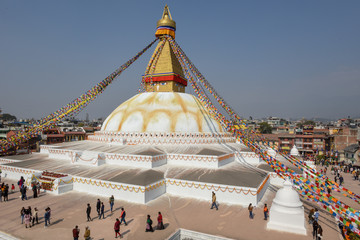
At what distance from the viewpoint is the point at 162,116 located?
630 inches

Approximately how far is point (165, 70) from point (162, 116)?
4777 millimetres

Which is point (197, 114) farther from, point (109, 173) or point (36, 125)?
point (36, 125)

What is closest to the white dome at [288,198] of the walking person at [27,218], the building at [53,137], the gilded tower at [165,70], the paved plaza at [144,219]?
the paved plaza at [144,219]

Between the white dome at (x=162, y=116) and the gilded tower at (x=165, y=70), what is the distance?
114cm

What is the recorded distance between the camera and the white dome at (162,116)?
15.8 m

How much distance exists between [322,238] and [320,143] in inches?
1471

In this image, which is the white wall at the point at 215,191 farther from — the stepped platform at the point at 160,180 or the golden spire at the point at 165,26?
the golden spire at the point at 165,26

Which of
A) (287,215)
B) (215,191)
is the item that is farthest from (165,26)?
(287,215)

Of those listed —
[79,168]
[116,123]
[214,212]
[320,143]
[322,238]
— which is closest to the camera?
[322,238]

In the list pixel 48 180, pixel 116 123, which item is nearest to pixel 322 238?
pixel 48 180

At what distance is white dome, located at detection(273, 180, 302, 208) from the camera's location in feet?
25.6

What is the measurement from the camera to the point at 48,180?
11.1 meters

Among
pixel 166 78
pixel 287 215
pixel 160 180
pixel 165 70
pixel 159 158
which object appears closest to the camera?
pixel 287 215

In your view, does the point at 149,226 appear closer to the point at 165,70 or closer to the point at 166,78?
the point at 166,78
